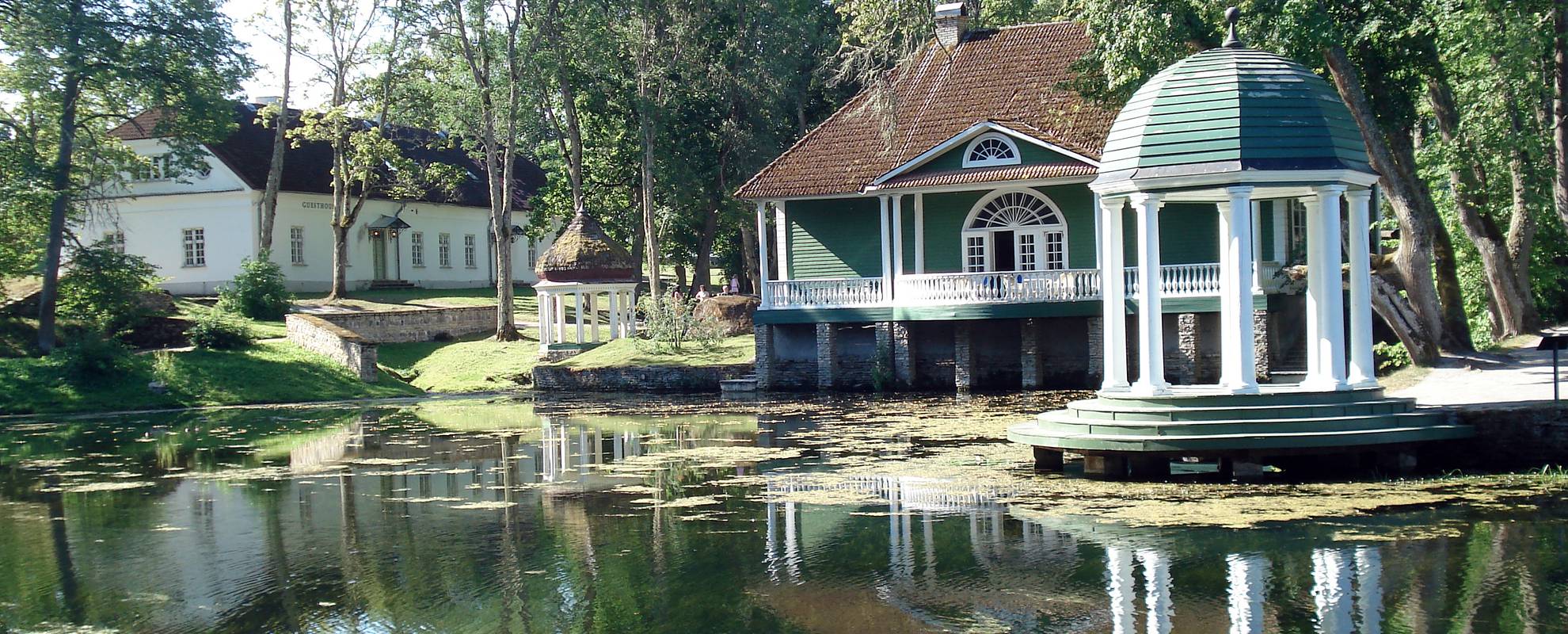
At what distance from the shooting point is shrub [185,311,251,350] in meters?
35.8

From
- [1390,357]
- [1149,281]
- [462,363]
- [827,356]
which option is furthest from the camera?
[462,363]

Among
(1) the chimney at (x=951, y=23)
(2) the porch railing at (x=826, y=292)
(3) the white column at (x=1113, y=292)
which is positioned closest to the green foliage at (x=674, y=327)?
(2) the porch railing at (x=826, y=292)

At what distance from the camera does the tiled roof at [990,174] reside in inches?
1227

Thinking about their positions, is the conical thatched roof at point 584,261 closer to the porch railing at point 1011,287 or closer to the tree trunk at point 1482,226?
the porch railing at point 1011,287

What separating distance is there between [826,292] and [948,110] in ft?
17.5

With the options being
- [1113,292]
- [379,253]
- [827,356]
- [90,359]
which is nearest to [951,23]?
[827,356]

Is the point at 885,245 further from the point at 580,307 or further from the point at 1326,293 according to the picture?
the point at 1326,293

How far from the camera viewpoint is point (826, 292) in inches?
1298

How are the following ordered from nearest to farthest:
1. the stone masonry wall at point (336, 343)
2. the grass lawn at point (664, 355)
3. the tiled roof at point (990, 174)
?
the tiled roof at point (990, 174)
the grass lawn at point (664, 355)
the stone masonry wall at point (336, 343)

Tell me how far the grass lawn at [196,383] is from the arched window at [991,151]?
585 inches

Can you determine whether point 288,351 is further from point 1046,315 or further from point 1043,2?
point 1043,2

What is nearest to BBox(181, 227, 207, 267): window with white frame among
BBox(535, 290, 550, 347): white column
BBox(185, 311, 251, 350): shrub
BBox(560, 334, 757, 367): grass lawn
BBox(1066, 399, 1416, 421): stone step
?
BBox(185, 311, 251, 350): shrub

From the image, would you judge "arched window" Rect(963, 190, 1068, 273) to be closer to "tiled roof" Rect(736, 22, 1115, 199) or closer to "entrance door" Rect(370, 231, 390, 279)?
"tiled roof" Rect(736, 22, 1115, 199)

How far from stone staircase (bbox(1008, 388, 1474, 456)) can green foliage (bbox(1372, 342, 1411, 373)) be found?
886cm
